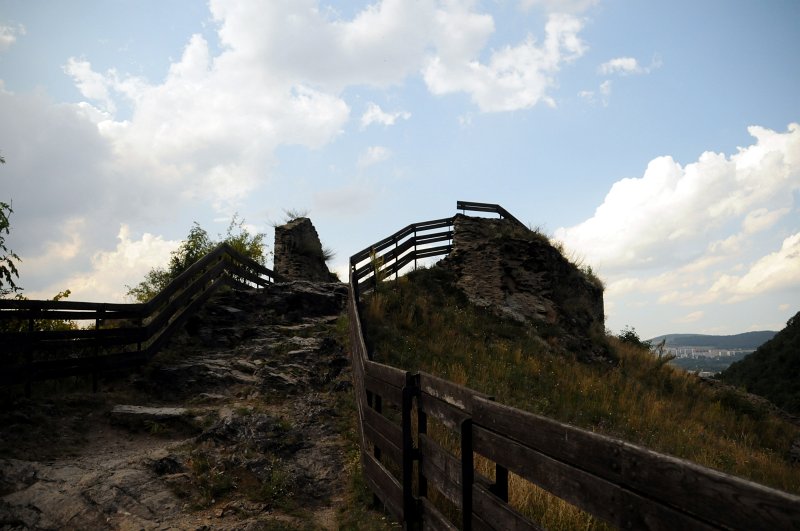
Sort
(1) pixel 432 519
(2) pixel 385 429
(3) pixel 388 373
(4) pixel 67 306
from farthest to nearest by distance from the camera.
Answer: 1. (4) pixel 67 306
2. (2) pixel 385 429
3. (3) pixel 388 373
4. (1) pixel 432 519

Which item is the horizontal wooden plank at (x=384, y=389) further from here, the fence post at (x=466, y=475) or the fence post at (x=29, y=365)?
the fence post at (x=29, y=365)

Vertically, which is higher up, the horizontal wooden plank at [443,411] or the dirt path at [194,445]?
the horizontal wooden plank at [443,411]

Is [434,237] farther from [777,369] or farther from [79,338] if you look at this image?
[777,369]

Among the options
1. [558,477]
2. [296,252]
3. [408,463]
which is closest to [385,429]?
[408,463]

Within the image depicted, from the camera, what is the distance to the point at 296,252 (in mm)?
22438

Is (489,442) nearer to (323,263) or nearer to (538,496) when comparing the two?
(538,496)

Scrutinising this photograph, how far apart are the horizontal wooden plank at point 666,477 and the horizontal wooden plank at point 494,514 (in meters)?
0.48

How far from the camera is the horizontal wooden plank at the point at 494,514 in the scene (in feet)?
9.99

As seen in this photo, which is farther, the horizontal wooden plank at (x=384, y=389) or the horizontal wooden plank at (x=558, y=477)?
the horizontal wooden plank at (x=384, y=389)

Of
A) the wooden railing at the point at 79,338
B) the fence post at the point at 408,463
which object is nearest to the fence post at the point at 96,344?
Result: the wooden railing at the point at 79,338

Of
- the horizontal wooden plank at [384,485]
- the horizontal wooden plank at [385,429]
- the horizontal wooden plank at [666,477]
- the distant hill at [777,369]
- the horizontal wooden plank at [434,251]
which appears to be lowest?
the distant hill at [777,369]

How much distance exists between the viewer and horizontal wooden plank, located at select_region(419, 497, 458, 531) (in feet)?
13.6

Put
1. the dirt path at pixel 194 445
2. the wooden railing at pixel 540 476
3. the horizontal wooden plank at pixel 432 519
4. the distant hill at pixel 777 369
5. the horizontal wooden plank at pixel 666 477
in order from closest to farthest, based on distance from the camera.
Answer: the horizontal wooden plank at pixel 666 477
the wooden railing at pixel 540 476
the horizontal wooden plank at pixel 432 519
the dirt path at pixel 194 445
the distant hill at pixel 777 369

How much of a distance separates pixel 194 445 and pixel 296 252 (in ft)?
50.5
